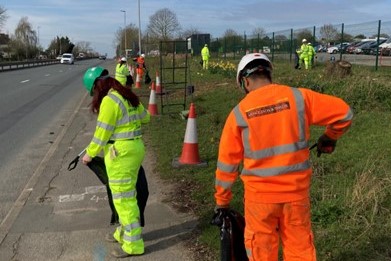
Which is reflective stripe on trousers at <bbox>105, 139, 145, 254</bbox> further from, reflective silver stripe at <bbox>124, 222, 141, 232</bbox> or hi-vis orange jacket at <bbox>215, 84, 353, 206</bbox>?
hi-vis orange jacket at <bbox>215, 84, 353, 206</bbox>

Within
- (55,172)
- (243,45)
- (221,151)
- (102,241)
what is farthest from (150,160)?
(243,45)

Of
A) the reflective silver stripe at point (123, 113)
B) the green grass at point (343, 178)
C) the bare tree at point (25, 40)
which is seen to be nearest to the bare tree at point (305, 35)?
the green grass at point (343, 178)

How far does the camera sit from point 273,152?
2924mm

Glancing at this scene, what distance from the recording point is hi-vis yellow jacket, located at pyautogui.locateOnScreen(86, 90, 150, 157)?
167 inches

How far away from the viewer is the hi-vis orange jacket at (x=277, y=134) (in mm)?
2893

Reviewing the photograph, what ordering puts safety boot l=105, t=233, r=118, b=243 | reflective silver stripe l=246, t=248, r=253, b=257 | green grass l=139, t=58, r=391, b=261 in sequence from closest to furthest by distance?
reflective silver stripe l=246, t=248, r=253, b=257
green grass l=139, t=58, r=391, b=261
safety boot l=105, t=233, r=118, b=243

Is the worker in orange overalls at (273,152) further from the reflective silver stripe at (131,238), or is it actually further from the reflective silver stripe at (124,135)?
the reflective silver stripe at (131,238)

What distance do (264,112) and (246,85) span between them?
25 cm

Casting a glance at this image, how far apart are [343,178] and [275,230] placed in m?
2.88

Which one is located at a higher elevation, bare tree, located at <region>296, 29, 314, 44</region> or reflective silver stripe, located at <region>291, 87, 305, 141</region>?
bare tree, located at <region>296, 29, 314, 44</region>

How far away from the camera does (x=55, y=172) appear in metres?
7.52

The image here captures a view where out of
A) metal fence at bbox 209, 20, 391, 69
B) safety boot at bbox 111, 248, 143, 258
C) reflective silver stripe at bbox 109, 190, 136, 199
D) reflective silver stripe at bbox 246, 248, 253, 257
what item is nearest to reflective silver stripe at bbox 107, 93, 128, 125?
reflective silver stripe at bbox 109, 190, 136, 199

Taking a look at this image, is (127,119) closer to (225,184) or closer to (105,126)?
(105,126)

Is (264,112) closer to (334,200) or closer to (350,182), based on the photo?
(334,200)
